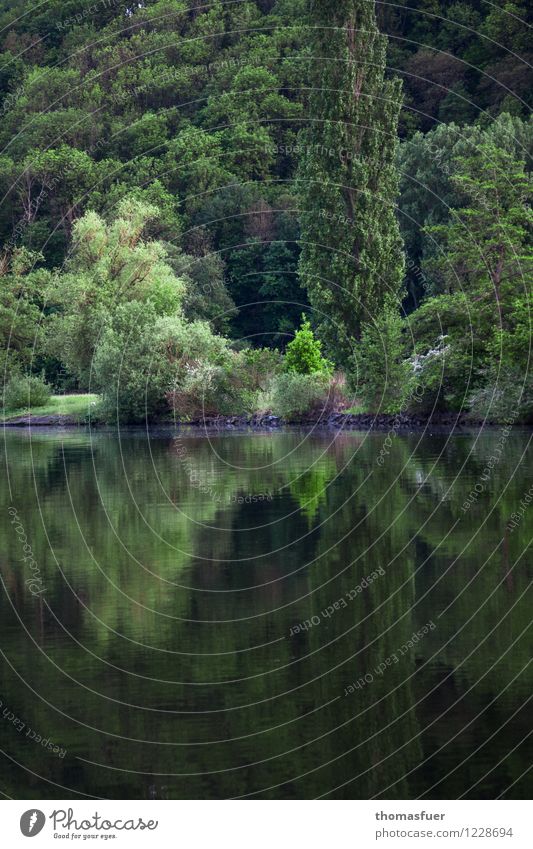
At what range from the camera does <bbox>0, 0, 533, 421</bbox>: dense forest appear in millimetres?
48281

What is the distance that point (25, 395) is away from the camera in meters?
62.0

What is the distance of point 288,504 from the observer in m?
25.1

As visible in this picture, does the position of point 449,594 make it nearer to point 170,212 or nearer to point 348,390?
point 348,390

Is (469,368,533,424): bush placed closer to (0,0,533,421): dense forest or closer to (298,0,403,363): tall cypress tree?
(0,0,533,421): dense forest

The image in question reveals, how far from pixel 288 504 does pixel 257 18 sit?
74.9 m

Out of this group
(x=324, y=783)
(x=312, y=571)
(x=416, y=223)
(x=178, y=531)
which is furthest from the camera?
(x=416, y=223)

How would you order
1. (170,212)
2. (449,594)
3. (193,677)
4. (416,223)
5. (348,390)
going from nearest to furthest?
(193,677) < (449,594) < (348,390) < (416,223) < (170,212)

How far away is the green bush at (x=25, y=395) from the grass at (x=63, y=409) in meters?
0.27

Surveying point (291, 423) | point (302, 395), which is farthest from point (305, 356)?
point (291, 423)

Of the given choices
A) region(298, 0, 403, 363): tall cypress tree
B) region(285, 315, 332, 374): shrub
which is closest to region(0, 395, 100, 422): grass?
region(285, 315, 332, 374): shrub

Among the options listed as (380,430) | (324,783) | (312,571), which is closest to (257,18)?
(380,430)

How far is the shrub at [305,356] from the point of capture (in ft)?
171

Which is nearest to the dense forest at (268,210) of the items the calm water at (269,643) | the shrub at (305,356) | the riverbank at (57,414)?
the shrub at (305,356)

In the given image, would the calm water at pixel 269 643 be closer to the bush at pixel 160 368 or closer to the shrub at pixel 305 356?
the shrub at pixel 305 356
